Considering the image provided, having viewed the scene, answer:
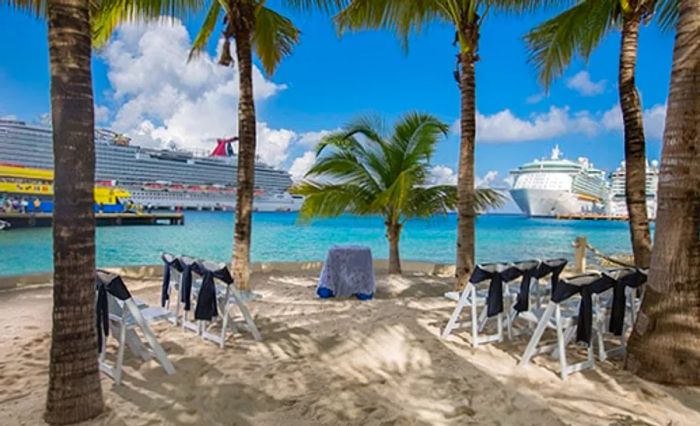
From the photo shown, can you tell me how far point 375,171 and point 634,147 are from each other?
3.52 m

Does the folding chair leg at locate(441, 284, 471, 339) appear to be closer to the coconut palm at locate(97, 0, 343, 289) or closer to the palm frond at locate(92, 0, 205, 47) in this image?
the coconut palm at locate(97, 0, 343, 289)

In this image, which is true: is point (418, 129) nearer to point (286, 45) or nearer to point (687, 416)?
point (286, 45)

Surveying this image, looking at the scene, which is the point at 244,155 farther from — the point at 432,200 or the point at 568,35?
the point at 568,35

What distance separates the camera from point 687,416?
2086mm

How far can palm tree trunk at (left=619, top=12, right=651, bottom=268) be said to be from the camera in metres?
4.54

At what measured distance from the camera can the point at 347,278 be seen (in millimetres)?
5203

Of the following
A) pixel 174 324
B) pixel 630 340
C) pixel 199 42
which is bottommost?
pixel 174 324

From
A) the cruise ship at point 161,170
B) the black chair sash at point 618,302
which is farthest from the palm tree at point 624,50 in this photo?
the cruise ship at point 161,170

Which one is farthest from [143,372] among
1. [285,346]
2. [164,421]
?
[285,346]

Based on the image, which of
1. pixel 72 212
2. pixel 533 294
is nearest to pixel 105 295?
pixel 72 212

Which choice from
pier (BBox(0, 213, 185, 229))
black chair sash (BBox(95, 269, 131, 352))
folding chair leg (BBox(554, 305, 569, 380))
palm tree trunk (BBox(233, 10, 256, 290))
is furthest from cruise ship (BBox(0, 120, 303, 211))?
folding chair leg (BBox(554, 305, 569, 380))

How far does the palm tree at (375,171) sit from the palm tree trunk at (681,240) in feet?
13.4

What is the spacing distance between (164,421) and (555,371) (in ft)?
7.50

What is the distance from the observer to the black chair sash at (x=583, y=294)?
2625mm
